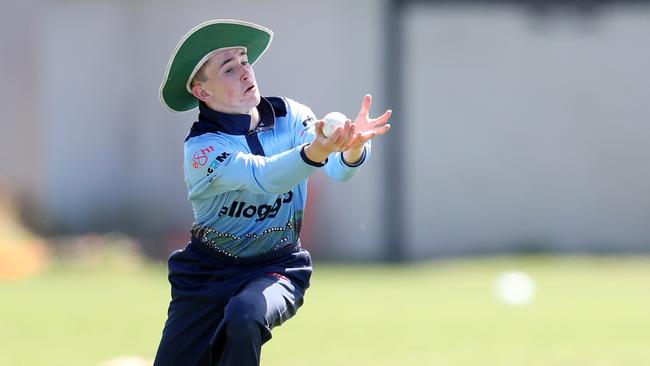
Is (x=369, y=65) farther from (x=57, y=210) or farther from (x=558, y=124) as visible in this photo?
(x=57, y=210)

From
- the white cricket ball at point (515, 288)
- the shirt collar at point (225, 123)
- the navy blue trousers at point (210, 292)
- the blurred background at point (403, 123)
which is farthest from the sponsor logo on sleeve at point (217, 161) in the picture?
the blurred background at point (403, 123)

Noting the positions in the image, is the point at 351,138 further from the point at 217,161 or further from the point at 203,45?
the point at 203,45

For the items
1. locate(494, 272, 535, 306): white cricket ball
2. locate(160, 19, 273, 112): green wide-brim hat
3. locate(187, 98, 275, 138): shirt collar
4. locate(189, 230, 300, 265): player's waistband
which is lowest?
locate(494, 272, 535, 306): white cricket ball

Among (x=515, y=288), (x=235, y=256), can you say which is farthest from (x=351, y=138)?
(x=515, y=288)

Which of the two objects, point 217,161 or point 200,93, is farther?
point 200,93

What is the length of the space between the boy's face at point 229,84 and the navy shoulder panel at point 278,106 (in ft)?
0.50

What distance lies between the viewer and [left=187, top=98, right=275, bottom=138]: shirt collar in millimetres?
6066

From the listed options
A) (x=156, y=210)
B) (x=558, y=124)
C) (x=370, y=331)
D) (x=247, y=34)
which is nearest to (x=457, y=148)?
(x=558, y=124)

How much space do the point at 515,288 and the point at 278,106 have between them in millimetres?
8209

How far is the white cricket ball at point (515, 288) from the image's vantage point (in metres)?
13.4

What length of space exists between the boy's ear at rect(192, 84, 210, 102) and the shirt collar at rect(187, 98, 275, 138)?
4 cm

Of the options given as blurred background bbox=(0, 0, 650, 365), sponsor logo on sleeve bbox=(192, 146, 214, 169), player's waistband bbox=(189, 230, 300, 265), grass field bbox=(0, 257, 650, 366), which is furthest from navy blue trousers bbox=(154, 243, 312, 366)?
blurred background bbox=(0, 0, 650, 365)

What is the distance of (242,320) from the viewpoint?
18.2ft

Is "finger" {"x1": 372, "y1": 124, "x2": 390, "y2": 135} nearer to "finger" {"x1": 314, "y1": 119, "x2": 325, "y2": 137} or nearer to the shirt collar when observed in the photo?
"finger" {"x1": 314, "y1": 119, "x2": 325, "y2": 137}
